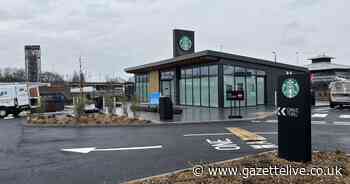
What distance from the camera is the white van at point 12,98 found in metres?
25.7

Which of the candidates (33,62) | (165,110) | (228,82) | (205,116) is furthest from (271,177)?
(33,62)

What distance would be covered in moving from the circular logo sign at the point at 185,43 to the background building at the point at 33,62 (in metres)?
62.0

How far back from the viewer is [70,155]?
897 centimetres

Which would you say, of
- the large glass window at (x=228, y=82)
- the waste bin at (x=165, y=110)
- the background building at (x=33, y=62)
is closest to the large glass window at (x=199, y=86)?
the large glass window at (x=228, y=82)

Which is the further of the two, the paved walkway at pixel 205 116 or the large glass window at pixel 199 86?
the large glass window at pixel 199 86

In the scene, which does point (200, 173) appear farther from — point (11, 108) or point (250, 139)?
point (11, 108)

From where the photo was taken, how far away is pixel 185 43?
3334cm

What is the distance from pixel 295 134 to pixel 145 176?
Result: 117 inches

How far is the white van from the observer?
2567 cm

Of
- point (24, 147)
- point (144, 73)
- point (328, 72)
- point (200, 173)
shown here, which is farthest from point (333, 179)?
point (328, 72)

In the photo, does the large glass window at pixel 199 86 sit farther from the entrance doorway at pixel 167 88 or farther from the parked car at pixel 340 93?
the parked car at pixel 340 93

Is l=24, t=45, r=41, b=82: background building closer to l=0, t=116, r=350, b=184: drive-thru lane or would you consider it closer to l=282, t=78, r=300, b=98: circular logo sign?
l=0, t=116, r=350, b=184: drive-thru lane

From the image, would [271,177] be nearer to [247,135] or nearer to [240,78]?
[247,135]

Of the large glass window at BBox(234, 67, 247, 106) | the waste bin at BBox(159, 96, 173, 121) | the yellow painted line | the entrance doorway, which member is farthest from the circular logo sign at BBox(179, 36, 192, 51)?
the yellow painted line
